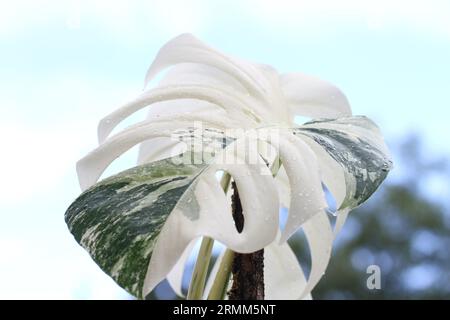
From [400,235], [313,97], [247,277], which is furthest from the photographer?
[400,235]

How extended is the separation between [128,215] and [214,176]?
0.08 metres

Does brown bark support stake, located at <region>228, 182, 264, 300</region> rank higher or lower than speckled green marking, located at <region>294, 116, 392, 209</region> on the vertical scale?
lower

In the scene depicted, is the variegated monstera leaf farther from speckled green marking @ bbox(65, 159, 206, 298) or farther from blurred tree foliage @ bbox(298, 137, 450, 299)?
blurred tree foliage @ bbox(298, 137, 450, 299)

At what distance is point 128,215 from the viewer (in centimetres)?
61

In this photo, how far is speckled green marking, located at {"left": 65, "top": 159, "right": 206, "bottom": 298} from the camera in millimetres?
576

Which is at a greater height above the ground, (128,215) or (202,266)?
(128,215)

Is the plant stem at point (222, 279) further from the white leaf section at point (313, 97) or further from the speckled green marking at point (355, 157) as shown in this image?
the white leaf section at point (313, 97)

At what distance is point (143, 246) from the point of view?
0.58 metres

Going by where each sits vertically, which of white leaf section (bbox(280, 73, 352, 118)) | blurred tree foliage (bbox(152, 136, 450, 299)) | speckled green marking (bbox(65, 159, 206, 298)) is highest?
white leaf section (bbox(280, 73, 352, 118))

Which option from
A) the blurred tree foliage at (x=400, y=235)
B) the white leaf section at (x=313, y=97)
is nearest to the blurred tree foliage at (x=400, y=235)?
the blurred tree foliage at (x=400, y=235)

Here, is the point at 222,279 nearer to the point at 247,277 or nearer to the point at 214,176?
the point at 247,277

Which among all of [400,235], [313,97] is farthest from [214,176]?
[400,235]

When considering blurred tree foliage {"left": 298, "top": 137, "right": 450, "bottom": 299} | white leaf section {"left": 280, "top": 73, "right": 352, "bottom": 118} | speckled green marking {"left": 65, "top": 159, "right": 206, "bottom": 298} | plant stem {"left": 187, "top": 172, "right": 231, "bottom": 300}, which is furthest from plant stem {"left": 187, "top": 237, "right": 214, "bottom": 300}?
blurred tree foliage {"left": 298, "top": 137, "right": 450, "bottom": 299}

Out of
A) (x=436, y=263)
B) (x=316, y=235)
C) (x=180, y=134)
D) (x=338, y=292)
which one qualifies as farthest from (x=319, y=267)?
(x=436, y=263)
